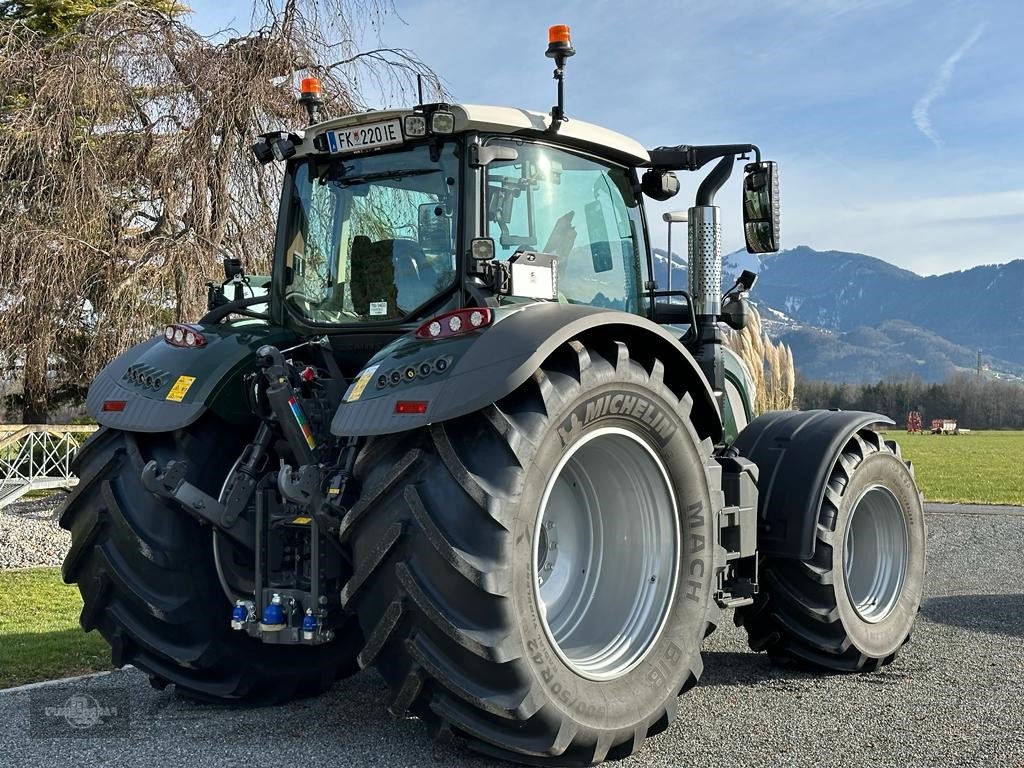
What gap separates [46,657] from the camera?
20.3ft

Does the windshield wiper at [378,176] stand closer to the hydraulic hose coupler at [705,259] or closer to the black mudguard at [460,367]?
the black mudguard at [460,367]

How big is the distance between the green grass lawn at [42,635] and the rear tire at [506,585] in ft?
10.2

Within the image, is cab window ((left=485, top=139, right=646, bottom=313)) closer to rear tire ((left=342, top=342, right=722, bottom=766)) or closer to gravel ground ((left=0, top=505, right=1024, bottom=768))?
rear tire ((left=342, top=342, right=722, bottom=766))

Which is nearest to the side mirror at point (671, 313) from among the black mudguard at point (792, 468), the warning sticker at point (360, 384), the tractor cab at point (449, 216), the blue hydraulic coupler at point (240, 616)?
the tractor cab at point (449, 216)

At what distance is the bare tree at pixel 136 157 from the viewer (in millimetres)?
15094

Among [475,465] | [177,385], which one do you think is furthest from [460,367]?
[177,385]

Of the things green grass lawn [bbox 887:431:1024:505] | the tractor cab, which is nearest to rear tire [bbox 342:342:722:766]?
the tractor cab

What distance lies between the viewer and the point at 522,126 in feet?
14.7

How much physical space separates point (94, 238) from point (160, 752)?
43.8 ft

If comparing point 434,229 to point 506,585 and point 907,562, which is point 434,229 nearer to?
point 506,585

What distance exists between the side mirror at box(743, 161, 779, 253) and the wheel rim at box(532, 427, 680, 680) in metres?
1.55

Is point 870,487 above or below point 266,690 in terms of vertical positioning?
above

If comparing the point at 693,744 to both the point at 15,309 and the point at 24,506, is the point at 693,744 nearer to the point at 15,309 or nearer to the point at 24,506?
the point at 15,309

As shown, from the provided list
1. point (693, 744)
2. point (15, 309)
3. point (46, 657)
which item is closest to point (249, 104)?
point (15, 309)
